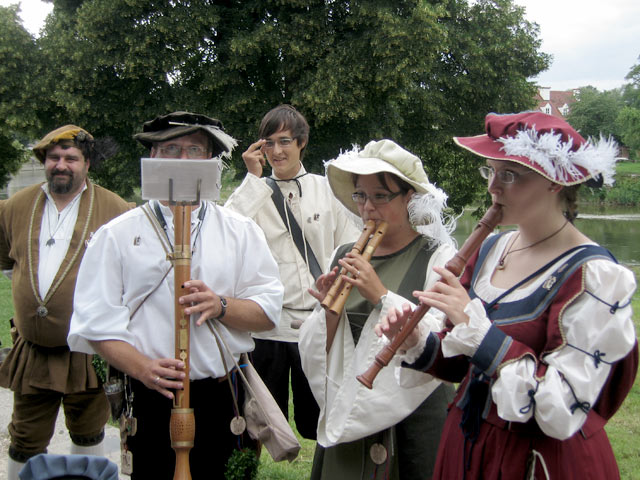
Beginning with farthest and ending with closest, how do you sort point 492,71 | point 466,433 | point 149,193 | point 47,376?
1. point 492,71
2. point 47,376
3. point 149,193
4. point 466,433

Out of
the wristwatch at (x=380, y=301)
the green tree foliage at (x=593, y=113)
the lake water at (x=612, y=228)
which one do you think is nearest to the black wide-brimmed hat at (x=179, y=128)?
the wristwatch at (x=380, y=301)

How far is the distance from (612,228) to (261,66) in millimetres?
21786

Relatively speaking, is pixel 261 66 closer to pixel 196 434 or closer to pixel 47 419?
pixel 47 419

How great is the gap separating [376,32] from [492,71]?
174 inches

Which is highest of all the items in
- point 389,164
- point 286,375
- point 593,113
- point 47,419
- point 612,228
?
point 593,113

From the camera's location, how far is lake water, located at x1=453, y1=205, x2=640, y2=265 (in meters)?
23.1

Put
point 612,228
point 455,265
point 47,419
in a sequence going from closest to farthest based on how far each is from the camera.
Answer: point 455,265 < point 47,419 < point 612,228

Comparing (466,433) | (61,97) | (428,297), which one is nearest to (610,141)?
(428,297)

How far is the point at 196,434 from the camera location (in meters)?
2.38

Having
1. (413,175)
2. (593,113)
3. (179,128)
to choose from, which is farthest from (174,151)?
(593,113)

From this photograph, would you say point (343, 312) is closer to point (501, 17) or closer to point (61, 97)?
point (61, 97)

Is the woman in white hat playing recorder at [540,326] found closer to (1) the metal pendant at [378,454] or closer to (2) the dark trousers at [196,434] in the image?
(1) the metal pendant at [378,454]

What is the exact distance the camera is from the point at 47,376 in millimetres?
3312

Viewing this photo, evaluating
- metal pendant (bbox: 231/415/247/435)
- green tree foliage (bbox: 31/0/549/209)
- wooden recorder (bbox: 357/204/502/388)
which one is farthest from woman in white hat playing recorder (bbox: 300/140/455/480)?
green tree foliage (bbox: 31/0/549/209)
